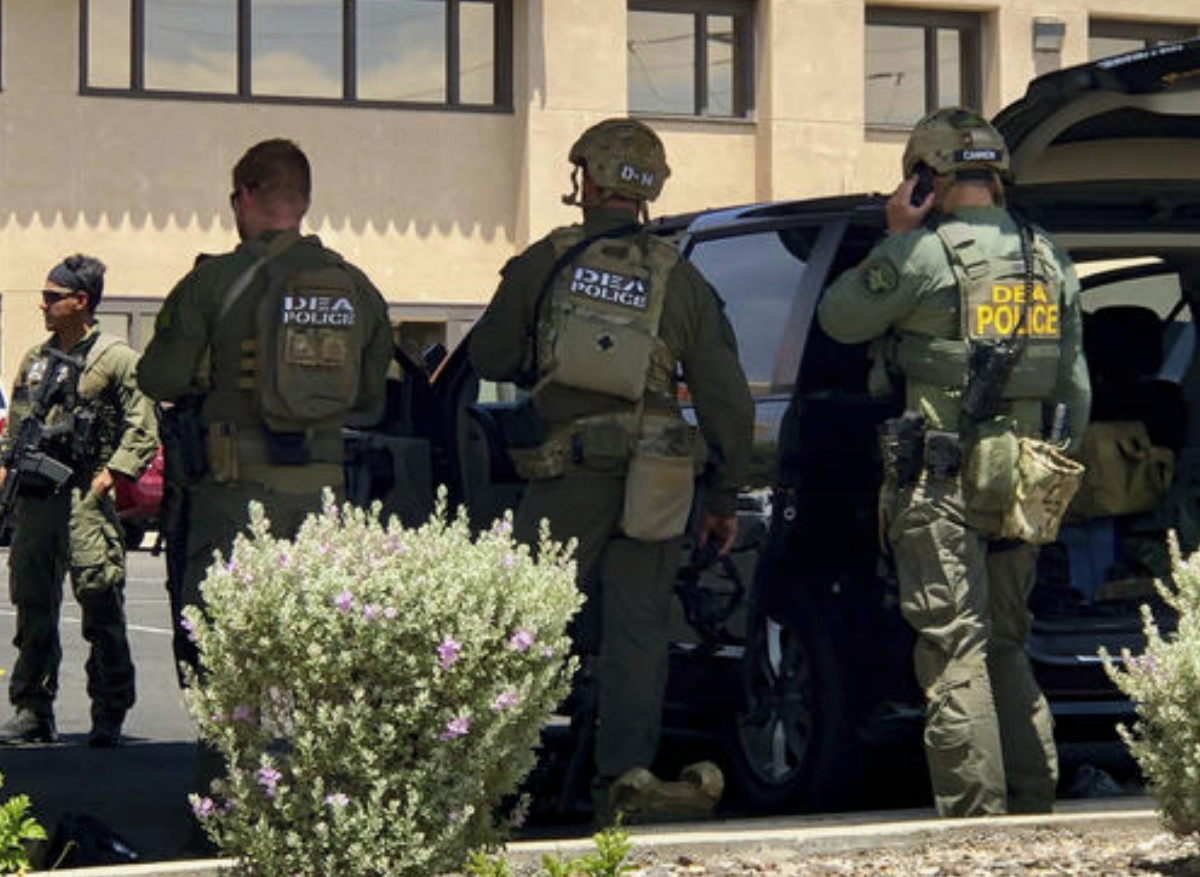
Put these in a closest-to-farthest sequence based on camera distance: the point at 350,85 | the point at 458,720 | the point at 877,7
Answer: the point at 458,720, the point at 350,85, the point at 877,7

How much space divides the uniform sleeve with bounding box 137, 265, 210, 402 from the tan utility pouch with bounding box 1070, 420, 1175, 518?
2911 millimetres

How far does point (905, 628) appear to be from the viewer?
8.38 metres

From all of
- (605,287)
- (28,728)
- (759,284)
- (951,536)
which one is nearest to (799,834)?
(951,536)

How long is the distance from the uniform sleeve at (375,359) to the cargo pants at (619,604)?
1.67 ft

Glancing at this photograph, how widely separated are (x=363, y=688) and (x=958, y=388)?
8.19ft

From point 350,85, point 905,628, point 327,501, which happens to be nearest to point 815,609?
point 905,628

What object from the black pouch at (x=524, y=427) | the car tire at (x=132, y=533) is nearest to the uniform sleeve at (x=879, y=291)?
the black pouch at (x=524, y=427)

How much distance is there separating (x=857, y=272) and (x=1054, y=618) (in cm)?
151

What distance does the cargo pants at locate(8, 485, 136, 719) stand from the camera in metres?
10.8

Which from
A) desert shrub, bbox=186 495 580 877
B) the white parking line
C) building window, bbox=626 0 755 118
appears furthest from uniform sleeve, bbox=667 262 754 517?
building window, bbox=626 0 755 118

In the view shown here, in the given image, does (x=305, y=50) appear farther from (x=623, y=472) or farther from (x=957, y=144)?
(x=957, y=144)

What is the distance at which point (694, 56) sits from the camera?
106 ft

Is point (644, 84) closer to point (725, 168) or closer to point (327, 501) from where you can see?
point (725, 168)

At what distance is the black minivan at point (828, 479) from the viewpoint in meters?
8.29
